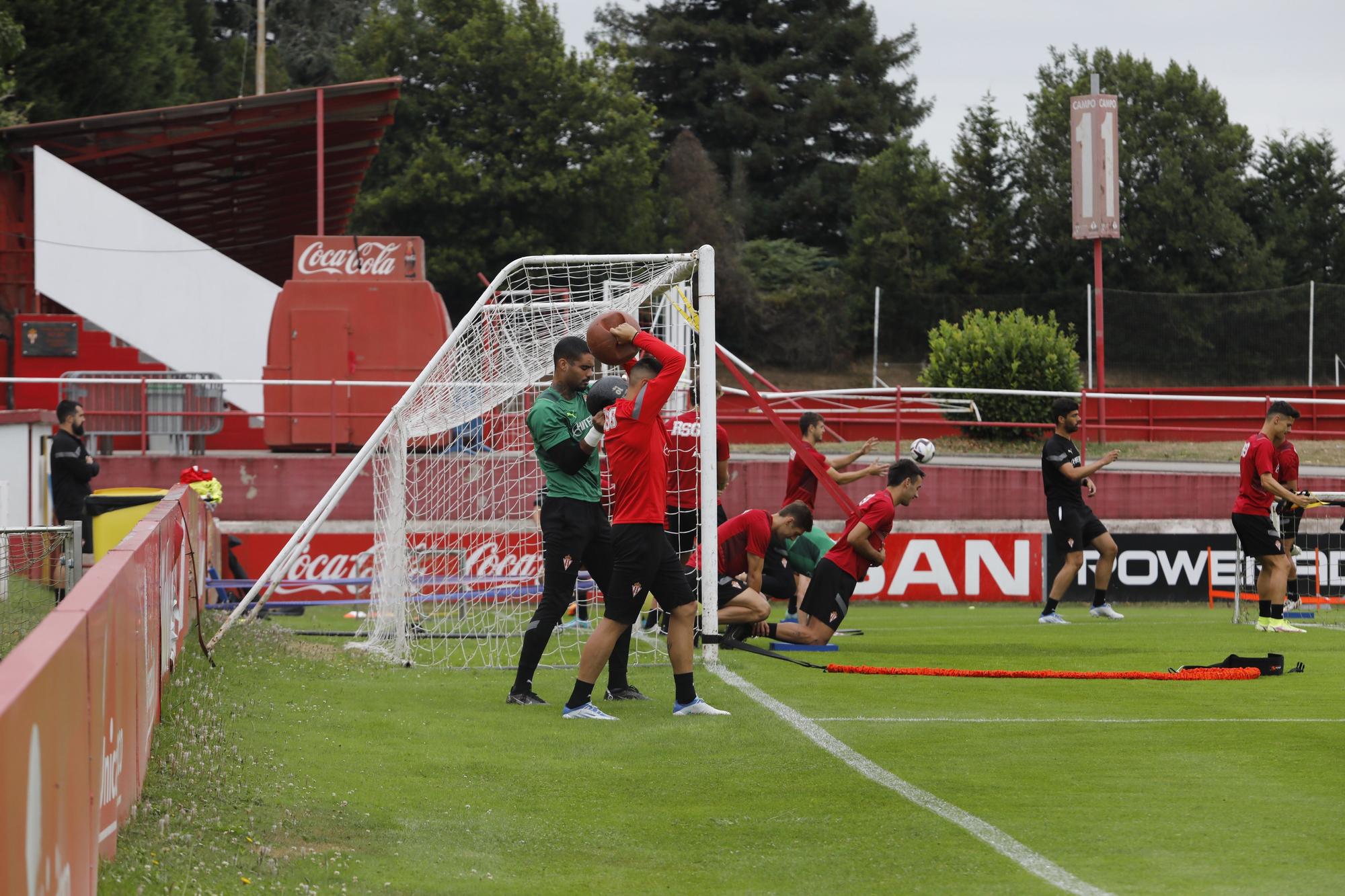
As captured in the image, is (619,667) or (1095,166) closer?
(619,667)

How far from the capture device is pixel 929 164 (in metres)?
53.4

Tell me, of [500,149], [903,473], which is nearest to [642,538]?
[903,473]

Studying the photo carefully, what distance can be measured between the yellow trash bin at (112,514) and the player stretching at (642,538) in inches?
305

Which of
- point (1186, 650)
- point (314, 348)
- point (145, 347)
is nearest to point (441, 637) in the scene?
point (1186, 650)

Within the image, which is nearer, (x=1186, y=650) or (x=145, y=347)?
(x=1186, y=650)

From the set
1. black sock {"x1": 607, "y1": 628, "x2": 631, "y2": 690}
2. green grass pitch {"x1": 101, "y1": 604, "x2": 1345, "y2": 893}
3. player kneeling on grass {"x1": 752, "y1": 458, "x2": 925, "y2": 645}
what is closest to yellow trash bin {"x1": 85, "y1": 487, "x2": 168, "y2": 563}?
green grass pitch {"x1": 101, "y1": 604, "x2": 1345, "y2": 893}

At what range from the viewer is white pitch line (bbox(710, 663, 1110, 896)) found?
4.65 m

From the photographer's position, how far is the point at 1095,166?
26.5m

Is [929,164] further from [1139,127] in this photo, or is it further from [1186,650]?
[1186,650]

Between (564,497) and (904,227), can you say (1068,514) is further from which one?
(904,227)

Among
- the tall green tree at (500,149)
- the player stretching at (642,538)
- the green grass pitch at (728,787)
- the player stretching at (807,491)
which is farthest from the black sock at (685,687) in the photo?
the tall green tree at (500,149)

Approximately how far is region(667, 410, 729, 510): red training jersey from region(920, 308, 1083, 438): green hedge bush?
15519 mm

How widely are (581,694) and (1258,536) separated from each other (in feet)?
23.3

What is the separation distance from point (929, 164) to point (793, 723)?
157 feet
